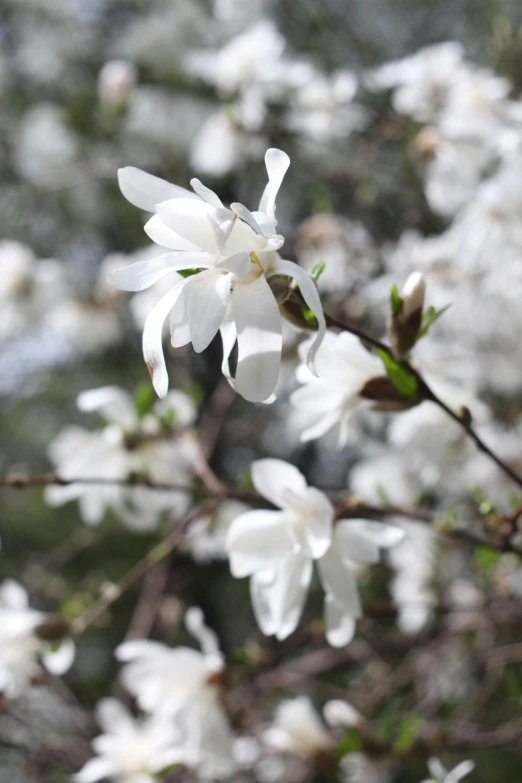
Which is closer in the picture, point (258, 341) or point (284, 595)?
point (258, 341)

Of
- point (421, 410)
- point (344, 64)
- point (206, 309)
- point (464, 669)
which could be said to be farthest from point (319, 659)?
point (344, 64)

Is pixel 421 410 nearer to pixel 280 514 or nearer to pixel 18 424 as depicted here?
pixel 280 514

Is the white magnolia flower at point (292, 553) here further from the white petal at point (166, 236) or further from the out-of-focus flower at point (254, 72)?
the out-of-focus flower at point (254, 72)

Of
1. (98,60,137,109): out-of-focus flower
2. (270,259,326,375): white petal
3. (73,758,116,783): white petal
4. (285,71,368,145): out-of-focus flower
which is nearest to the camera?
(270,259,326,375): white petal

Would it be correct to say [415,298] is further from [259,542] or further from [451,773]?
[451,773]

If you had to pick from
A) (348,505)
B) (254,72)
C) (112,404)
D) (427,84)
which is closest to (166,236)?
(348,505)

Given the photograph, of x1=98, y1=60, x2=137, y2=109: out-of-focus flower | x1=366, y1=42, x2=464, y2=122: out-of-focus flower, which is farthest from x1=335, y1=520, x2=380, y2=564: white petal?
x1=98, y1=60, x2=137, y2=109: out-of-focus flower

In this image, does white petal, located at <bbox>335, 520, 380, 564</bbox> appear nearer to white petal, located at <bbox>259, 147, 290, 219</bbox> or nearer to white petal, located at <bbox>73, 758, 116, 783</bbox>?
white petal, located at <bbox>259, 147, 290, 219</bbox>
